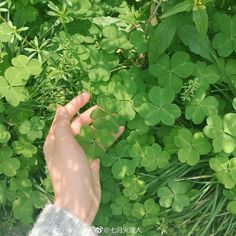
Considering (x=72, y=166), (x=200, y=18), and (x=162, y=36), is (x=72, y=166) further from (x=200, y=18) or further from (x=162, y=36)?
(x=200, y=18)

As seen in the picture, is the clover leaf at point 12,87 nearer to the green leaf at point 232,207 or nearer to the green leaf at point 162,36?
the green leaf at point 162,36

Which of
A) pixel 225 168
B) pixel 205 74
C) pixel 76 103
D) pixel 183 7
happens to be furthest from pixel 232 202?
pixel 183 7

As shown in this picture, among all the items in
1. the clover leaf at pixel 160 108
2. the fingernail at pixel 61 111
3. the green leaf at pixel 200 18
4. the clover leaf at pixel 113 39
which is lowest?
the fingernail at pixel 61 111

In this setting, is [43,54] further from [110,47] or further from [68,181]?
[68,181]

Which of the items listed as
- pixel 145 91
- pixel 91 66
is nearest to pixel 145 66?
pixel 145 91

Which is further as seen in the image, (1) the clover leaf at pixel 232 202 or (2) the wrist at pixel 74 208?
(1) the clover leaf at pixel 232 202

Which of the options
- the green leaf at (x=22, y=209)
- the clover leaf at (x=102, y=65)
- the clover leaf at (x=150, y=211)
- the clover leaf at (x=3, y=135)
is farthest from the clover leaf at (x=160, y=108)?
the green leaf at (x=22, y=209)

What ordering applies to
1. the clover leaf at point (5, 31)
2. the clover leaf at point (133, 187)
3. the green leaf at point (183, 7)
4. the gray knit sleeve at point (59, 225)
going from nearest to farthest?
the green leaf at point (183, 7), the gray knit sleeve at point (59, 225), the clover leaf at point (5, 31), the clover leaf at point (133, 187)

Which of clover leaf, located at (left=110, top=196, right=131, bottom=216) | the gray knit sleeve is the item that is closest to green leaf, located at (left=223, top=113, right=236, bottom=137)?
clover leaf, located at (left=110, top=196, right=131, bottom=216)
